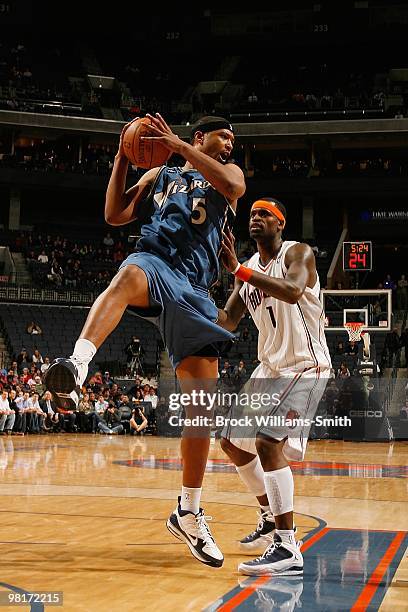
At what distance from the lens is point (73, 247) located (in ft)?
101

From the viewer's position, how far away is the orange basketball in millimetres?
4113

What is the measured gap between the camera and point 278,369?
4871 millimetres

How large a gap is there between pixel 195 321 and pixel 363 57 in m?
34.9

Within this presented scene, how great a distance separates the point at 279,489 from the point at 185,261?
1.45 m

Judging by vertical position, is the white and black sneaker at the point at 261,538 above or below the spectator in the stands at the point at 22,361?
above

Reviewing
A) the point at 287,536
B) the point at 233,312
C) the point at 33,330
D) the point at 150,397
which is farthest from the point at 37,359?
the point at 287,536

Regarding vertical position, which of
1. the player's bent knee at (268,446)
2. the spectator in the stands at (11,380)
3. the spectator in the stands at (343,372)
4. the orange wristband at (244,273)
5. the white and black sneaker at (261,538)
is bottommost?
the spectator in the stands at (11,380)

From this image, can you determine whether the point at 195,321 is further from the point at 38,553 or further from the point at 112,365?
the point at 112,365

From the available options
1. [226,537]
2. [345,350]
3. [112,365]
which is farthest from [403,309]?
[226,537]

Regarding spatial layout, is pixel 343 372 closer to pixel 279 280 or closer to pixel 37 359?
pixel 37 359

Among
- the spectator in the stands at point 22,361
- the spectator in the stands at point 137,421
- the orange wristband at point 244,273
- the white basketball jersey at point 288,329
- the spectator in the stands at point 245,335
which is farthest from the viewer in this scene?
the spectator in the stands at point 245,335

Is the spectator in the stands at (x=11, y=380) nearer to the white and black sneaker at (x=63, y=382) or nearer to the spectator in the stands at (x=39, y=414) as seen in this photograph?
the spectator in the stands at (x=39, y=414)

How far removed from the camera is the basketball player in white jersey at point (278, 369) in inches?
176

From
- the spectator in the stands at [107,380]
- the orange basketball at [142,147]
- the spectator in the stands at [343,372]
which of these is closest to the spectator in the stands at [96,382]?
the spectator in the stands at [107,380]
